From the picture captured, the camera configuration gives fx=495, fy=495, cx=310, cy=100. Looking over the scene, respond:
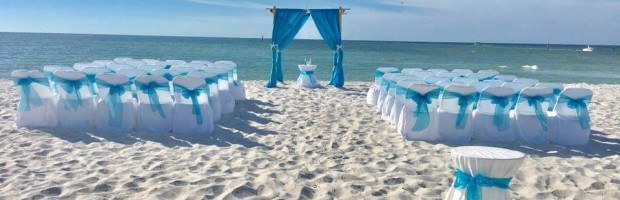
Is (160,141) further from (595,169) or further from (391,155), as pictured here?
(595,169)

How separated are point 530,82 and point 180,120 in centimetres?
485

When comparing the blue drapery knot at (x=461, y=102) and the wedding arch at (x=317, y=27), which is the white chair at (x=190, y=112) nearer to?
the blue drapery knot at (x=461, y=102)

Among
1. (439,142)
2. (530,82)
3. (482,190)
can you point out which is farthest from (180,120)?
(530,82)

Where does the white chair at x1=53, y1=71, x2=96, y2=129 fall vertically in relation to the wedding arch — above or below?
below

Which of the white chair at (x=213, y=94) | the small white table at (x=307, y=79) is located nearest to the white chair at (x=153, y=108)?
the white chair at (x=213, y=94)

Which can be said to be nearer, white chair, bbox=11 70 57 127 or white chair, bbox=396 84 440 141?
white chair, bbox=396 84 440 141

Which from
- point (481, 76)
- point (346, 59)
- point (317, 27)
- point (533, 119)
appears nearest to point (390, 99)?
point (533, 119)

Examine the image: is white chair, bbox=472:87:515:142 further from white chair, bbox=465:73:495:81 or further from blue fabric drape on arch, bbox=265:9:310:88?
blue fabric drape on arch, bbox=265:9:310:88

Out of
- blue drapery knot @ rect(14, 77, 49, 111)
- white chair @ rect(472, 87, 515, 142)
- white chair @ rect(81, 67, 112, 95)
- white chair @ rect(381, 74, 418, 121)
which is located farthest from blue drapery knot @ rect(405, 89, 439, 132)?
blue drapery knot @ rect(14, 77, 49, 111)

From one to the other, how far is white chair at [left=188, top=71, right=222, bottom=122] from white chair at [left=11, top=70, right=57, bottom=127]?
1730 millimetres

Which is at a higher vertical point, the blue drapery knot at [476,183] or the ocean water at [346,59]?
the blue drapery knot at [476,183]

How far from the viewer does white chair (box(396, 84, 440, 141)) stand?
564cm

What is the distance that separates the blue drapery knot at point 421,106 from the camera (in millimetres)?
5656

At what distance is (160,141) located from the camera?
5.36 metres
